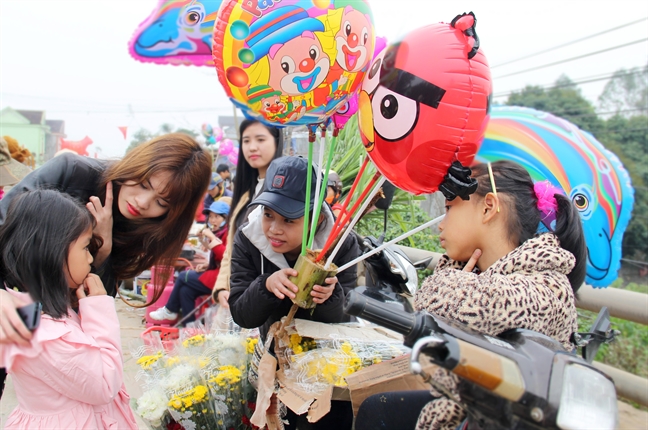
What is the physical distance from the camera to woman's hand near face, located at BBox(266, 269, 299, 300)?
1658 mm

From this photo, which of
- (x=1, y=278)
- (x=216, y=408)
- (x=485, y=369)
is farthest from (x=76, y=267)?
(x=485, y=369)

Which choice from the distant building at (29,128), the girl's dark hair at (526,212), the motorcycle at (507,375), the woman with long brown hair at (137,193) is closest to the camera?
the motorcycle at (507,375)

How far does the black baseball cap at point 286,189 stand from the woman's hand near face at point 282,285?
0.26 meters

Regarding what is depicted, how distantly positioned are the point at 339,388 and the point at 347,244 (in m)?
0.63

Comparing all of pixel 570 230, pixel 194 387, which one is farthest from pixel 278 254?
→ pixel 570 230

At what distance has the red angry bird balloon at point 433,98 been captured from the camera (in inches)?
48.6

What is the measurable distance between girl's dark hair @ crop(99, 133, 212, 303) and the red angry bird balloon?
3.37 feet

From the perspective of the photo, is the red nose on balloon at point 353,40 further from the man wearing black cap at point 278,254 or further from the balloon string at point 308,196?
the man wearing black cap at point 278,254

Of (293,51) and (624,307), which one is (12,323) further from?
(624,307)

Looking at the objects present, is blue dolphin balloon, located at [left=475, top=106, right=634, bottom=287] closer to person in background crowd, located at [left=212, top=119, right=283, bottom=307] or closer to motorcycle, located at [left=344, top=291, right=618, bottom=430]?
motorcycle, located at [left=344, top=291, right=618, bottom=430]

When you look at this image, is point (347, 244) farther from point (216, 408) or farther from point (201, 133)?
point (201, 133)

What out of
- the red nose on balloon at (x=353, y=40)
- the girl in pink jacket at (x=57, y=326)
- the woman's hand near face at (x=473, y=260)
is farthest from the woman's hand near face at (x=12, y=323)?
the red nose on balloon at (x=353, y=40)

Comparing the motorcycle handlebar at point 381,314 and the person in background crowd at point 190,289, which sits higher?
the motorcycle handlebar at point 381,314

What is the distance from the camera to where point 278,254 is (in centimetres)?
199
